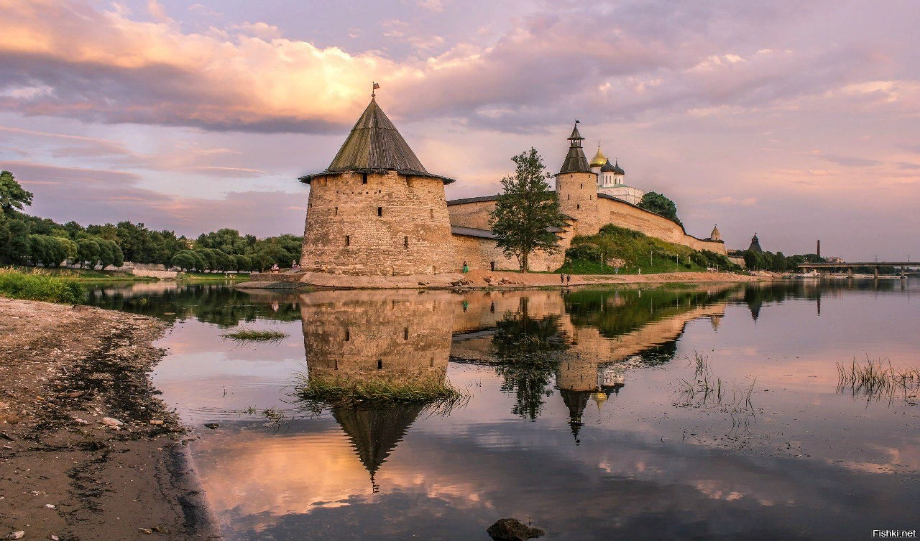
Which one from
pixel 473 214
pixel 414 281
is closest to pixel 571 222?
pixel 473 214

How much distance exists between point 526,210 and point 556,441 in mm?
40638

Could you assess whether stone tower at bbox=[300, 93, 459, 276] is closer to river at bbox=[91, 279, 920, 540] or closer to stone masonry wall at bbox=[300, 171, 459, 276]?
stone masonry wall at bbox=[300, 171, 459, 276]

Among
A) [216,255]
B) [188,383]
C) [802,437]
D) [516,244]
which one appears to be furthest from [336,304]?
[216,255]

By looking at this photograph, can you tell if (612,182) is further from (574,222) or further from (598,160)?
(574,222)

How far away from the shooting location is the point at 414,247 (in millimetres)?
40281

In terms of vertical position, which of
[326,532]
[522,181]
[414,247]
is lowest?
[326,532]

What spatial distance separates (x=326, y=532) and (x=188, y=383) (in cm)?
591

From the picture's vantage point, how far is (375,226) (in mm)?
39500

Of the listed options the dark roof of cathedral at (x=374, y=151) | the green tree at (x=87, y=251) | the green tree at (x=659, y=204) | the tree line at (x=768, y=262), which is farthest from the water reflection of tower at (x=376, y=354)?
the tree line at (x=768, y=262)

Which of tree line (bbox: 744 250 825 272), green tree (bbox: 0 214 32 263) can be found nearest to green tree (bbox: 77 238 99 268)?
green tree (bbox: 0 214 32 263)

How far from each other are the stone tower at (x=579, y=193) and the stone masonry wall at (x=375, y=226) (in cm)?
2382

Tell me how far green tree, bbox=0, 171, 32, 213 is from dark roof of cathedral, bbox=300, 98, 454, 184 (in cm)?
3078

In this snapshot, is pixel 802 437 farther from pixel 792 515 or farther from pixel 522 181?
pixel 522 181

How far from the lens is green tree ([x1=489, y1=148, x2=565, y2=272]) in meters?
46.5
